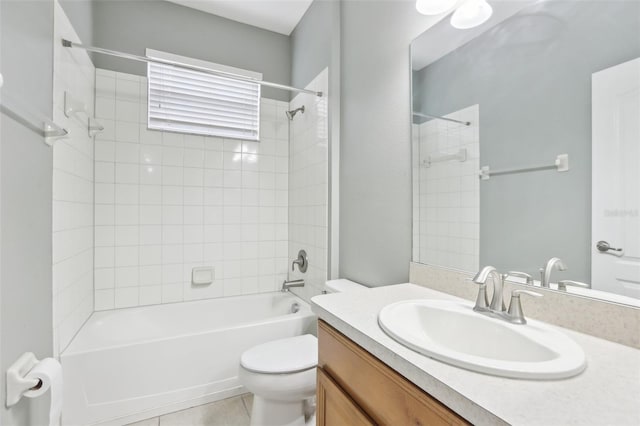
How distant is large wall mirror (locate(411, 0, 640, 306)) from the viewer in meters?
0.73

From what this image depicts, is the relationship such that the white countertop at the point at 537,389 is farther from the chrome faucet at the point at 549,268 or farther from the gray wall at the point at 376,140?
the gray wall at the point at 376,140

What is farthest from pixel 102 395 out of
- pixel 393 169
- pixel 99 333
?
pixel 393 169

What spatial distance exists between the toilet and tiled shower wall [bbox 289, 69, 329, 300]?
2.15ft

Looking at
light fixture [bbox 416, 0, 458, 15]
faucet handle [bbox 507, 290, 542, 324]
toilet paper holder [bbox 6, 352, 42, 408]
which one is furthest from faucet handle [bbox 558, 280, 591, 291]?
toilet paper holder [bbox 6, 352, 42, 408]

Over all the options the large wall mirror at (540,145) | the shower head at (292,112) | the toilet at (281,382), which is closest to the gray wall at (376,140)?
the large wall mirror at (540,145)

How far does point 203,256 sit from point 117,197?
0.76 meters

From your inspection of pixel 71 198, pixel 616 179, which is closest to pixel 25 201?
pixel 71 198

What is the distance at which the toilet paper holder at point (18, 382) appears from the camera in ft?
3.22

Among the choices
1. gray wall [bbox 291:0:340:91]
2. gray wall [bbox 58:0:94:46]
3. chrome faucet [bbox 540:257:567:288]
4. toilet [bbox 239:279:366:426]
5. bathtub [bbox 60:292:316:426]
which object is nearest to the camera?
chrome faucet [bbox 540:257:567:288]

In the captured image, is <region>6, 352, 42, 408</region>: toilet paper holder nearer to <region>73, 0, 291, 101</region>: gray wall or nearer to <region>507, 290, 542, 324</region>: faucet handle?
<region>507, 290, 542, 324</region>: faucet handle

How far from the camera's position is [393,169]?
1495 mm

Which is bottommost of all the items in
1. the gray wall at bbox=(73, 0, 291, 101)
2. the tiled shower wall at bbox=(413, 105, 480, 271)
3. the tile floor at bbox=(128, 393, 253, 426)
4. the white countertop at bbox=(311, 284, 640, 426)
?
the tile floor at bbox=(128, 393, 253, 426)

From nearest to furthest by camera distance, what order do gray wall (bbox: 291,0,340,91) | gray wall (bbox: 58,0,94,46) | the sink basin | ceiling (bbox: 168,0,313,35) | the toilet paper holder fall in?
1. the sink basin
2. the toilet paper holder
3. gray wall (bbox: 58,0,94,46)
4. gray wall (bbox: 291,0,340,91)
5. ceiling (bbox: 168,0,313,35)

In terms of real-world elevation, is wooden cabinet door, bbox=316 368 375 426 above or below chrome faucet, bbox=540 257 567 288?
below
